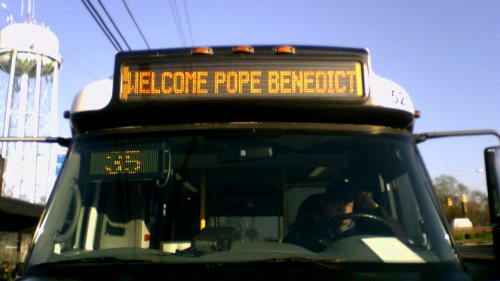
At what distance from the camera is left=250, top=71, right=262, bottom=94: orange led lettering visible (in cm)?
376

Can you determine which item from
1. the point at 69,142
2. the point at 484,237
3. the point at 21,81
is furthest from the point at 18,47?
the point at 69,142

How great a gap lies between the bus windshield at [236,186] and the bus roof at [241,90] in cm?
8

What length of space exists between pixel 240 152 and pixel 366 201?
0.86 metres

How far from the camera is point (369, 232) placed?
354cm

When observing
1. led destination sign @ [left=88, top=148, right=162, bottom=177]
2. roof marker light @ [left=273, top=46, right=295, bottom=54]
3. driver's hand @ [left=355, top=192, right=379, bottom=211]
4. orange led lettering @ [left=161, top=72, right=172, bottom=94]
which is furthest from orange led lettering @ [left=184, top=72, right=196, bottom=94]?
driver's hand @ [left=355, top=192, right=379, bottom=211]

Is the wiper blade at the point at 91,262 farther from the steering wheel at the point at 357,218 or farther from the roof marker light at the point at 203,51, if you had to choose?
the roof marker light at the point at 203,51

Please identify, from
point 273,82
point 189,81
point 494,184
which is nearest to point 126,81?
point 189,81

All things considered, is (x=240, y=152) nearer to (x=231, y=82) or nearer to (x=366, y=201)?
(x=231, y=82)

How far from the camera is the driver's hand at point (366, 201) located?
3715mm

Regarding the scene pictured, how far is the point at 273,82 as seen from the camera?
3.79m

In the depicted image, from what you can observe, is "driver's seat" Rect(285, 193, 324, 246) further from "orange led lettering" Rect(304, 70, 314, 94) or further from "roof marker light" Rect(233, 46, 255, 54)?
"roof marker light" Rect(233, 46, 255, 54)

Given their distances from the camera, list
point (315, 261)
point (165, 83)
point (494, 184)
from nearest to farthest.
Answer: point (315, 261)
point (494, 184)
point (165, 83)

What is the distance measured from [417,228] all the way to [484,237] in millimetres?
32957

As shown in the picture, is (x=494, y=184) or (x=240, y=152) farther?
(x=240, y=152)
